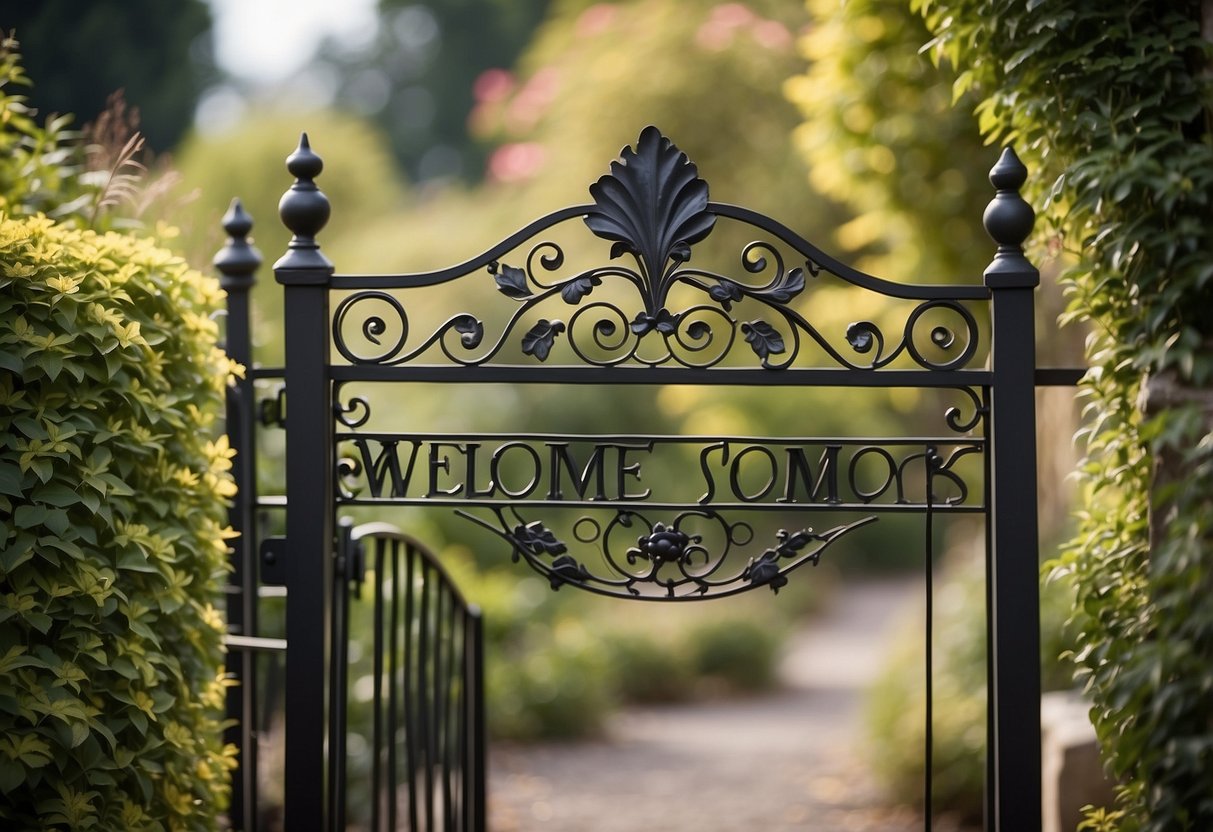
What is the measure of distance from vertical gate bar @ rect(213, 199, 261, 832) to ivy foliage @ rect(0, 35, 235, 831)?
388 millimetres

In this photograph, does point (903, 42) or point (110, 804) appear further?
point (903, 42)

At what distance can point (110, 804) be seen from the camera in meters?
2.20

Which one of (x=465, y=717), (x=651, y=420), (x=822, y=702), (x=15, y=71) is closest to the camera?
(x=15, y=71)

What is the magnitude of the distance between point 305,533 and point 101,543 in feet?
1.38

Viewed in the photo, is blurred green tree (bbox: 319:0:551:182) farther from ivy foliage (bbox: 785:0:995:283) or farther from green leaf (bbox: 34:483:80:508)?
green leaf (bbox: 34:483:80:508)

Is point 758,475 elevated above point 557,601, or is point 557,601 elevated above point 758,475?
point 758,475

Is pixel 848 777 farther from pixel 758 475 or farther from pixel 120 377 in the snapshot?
pixel 758 475

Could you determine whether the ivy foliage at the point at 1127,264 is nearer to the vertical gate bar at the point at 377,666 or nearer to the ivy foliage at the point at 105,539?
the vertical gate bar at the point at 377,666

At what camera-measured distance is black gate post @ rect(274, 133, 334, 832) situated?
93.4 inches

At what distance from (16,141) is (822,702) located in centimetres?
644

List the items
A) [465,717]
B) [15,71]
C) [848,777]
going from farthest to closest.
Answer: [848,777], [465,717], [15,71]

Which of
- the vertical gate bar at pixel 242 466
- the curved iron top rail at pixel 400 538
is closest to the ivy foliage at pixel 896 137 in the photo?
the vertical gate bar at pixel 242 466

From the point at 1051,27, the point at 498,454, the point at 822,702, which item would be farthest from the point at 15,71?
the point at 822,702

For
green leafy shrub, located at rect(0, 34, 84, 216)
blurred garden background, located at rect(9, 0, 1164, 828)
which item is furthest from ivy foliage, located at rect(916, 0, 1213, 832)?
green leafy shrub, located at rect(0, 34, 84, 216)
